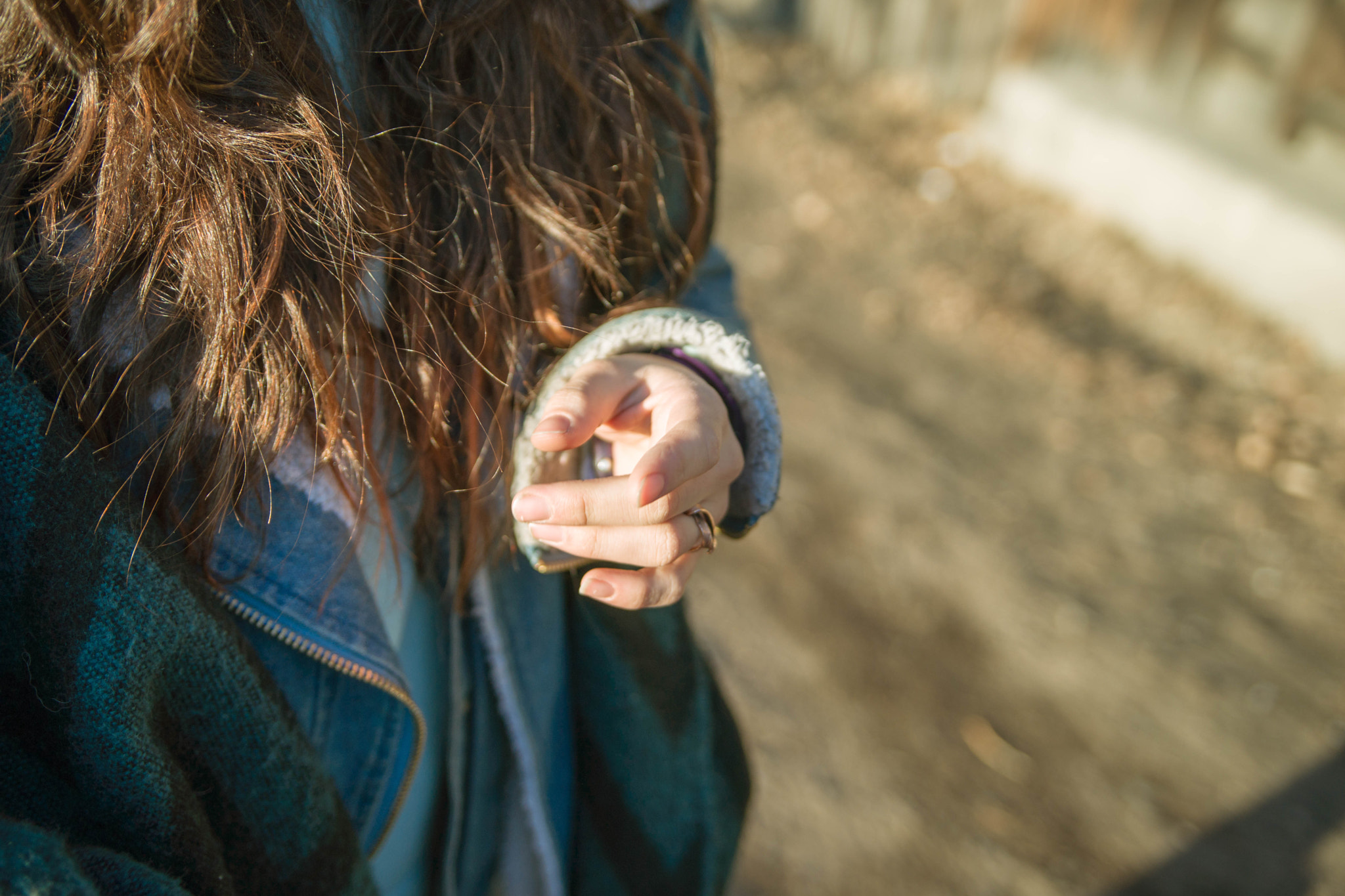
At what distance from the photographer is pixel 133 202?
71 centimetres

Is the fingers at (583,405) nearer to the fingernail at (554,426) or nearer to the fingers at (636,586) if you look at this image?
the fingernail at (554,426)

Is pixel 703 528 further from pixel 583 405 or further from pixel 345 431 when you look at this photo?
pixel 345 431

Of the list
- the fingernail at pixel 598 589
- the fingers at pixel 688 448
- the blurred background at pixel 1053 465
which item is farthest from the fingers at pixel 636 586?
the blurred background at pixel 1053 465

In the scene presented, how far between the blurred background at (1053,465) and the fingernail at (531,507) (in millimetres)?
797

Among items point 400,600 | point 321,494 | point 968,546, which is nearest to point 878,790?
point 968,546

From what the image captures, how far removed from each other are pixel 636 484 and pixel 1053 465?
293 centimetres

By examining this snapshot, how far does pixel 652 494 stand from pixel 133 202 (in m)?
0.50

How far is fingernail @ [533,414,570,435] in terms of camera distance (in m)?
0.77

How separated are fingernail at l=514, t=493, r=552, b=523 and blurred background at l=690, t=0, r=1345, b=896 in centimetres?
80

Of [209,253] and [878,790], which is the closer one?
[209,253]

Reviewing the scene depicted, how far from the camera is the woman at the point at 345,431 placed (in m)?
0.69

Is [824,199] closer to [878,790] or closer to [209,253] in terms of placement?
[878,790]

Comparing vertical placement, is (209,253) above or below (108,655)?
above

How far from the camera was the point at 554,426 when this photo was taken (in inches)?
30.6
